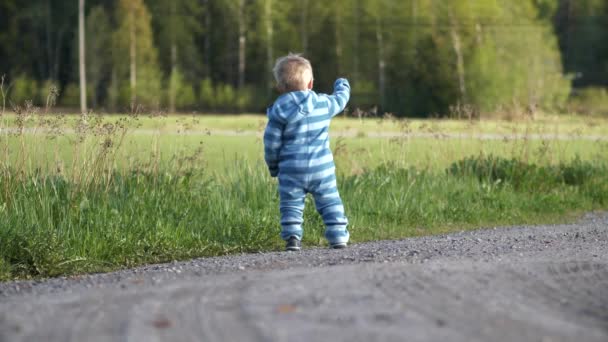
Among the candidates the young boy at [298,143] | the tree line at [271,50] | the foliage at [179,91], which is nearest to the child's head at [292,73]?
the young boy at [298,143]

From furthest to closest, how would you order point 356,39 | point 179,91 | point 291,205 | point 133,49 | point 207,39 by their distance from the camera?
point 207,39 → point 356,39 → point 133,49 → point 179,91 → point 291,205

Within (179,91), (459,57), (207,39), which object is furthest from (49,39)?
(459,57)

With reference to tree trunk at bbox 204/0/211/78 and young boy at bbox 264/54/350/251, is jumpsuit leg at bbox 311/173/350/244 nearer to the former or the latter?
young boy at bbox 264/54/350/251

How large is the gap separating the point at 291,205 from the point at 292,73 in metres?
1.01

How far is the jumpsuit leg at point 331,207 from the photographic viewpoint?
28.3ft

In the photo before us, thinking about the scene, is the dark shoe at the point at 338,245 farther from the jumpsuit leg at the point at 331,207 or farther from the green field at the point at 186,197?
the green field at the point at 186,197

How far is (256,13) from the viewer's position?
2667 inches

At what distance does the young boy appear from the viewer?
8.41 meters

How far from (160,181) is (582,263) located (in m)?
4.94

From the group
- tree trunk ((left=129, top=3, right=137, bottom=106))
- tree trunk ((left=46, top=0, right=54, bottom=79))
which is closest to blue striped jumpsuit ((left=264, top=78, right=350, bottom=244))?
tree trunk ((left=129, top=3, right=137, bottom=106))

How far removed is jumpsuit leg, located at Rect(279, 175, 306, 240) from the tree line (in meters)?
47.9

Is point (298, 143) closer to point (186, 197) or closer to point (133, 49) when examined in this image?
point (186, 197)

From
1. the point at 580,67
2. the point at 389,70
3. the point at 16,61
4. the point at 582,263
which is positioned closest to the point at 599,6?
the point at 580,67

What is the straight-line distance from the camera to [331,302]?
5.29 m
